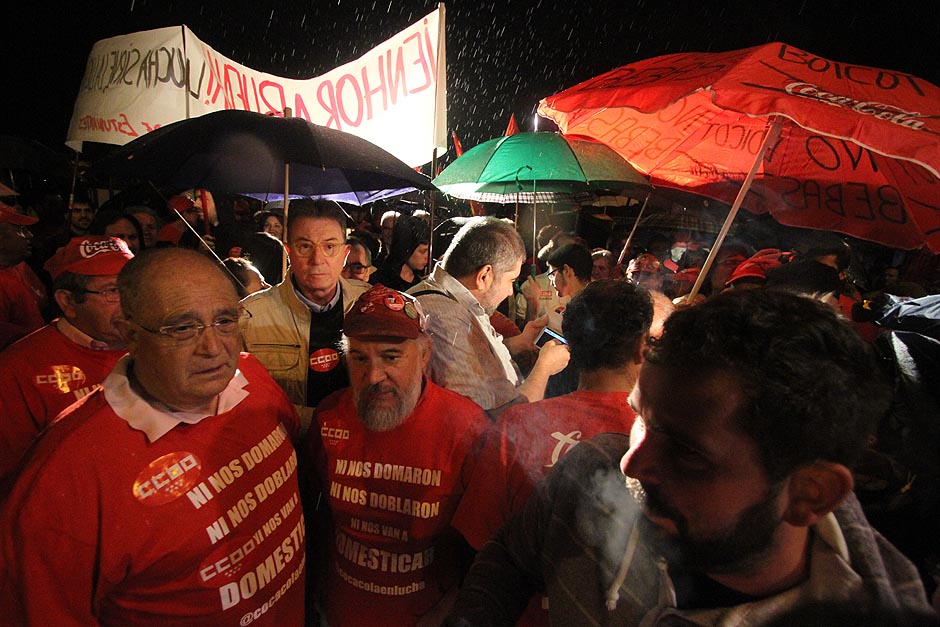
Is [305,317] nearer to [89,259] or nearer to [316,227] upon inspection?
[316,227]

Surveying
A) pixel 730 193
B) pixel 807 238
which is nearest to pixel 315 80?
pixel 730 193

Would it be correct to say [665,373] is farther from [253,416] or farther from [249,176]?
[249,176]

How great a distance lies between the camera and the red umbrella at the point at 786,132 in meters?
2.08

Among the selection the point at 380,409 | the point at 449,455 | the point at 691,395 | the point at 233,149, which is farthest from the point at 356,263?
the point at 691,395

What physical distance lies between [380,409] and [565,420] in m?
0.77

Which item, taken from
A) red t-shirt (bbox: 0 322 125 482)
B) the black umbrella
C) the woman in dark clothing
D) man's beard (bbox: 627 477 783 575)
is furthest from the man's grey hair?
the woman in dark clothing

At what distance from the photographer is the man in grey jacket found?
99 centimetres

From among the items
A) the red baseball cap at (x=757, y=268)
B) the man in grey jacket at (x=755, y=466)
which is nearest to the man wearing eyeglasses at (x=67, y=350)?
the man in grey jacket at (x=755, y=466)

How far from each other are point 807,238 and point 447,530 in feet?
25.0

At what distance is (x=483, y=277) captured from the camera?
3115 millimetres

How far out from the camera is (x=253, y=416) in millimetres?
2010

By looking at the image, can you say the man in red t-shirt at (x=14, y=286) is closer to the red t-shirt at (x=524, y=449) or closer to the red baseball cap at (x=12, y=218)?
the red baseball cap at (x=12, y=218)

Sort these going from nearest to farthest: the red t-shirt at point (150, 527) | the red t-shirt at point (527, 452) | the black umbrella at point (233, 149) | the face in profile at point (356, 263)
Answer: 1. the red t-shirt at point (150, 527)
2. the red t-shirt at point (527, 452)
3. the black umbrella at point (233, 149)
4. the face in profile at point (356, 263)

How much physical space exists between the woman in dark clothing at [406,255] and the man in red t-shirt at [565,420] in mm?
3459
